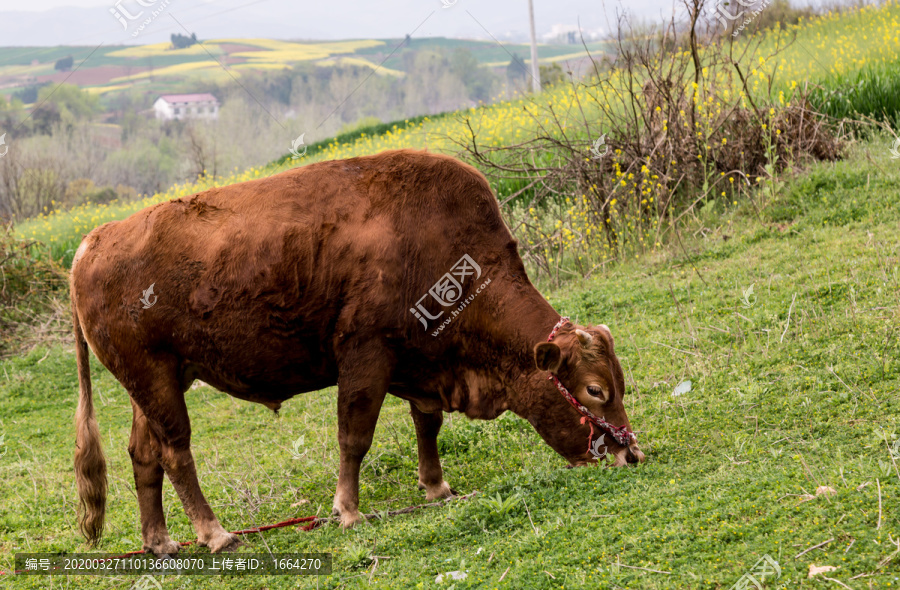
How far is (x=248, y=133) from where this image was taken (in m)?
32.7

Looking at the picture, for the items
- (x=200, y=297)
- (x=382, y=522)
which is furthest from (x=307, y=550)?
(x=200, y=297)

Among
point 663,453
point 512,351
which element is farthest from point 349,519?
point 663,453

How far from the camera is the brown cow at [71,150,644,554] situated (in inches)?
184

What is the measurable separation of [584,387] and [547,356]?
0.30 metres

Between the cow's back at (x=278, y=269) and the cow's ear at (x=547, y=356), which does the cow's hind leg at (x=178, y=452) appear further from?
the cow's ear at (x=547, y=356)

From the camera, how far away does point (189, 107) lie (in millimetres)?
36062

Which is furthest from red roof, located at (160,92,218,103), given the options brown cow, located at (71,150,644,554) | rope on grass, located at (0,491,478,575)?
rope on grass, located at (0,491,478,575)

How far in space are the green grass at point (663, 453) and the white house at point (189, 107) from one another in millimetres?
28789

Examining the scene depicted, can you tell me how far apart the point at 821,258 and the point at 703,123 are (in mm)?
3440

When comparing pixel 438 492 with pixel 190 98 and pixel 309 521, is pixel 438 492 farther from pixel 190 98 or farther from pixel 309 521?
pixel 190 98

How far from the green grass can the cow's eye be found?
43cm

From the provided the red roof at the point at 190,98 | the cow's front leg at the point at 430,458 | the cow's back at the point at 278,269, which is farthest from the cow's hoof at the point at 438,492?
the red roof at the point at 190,98

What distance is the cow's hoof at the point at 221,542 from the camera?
4789 mm

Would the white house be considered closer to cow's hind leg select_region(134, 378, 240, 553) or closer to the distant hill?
the distant hill
